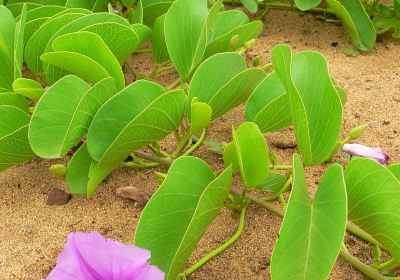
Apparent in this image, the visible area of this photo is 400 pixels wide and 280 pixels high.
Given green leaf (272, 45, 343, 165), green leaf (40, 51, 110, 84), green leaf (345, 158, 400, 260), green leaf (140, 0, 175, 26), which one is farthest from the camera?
green leaf (140, 0, 175, 26)

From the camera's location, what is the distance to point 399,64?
1.76 m

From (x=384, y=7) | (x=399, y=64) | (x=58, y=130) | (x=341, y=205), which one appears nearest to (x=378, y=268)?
(x=341, y=205)

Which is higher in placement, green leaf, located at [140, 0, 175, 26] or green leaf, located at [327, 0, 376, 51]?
green leaf, located at [140, 0, 175, 26]

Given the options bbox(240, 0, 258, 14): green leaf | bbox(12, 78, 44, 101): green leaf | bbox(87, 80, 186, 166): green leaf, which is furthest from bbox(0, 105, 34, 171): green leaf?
bbox(240, 0, 258, 14): green leaf

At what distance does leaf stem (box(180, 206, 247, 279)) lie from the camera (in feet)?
3.50

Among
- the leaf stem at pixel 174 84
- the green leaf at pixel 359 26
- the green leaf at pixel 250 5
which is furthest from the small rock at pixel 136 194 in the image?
the green leaf at pixel 359 26

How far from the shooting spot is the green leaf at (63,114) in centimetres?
107

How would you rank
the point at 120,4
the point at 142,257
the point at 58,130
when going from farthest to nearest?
1. the point at 120,4
2. the point at 58,130
3. the point at 142,257

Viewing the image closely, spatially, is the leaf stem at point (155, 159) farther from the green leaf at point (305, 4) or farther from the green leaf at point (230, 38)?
the green leaf at point (305, 4)

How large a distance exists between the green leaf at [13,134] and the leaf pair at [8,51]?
4.1 inches

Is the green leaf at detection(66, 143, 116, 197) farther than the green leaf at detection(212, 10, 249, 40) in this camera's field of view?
No

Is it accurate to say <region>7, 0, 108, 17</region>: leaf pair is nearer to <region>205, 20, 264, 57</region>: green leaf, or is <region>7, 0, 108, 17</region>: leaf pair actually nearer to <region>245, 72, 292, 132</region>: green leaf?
<region>205, 20, 264, 57</region>: green leaf

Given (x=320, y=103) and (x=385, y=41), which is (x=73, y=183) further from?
(x=385, y=41)

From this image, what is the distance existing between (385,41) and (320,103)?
3.16 feet
